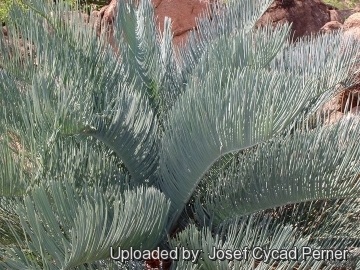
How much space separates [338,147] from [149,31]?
1.32m

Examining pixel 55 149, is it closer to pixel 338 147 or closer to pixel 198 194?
pixel 198 194

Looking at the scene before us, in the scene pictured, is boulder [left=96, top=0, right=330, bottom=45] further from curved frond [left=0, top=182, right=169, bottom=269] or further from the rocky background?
curved frond [left=0, top=182, right=169, bottom=269]

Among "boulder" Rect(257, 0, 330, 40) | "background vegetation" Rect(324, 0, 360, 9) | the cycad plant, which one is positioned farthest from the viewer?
"background vegetation" Rect(324, 0, 360, 9)

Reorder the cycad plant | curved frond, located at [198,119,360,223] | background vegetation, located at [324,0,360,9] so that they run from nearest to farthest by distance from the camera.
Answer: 1. the cycad plant
2. curved frond, located at [198,119,360,223]
3. background vegetation, located at [324,0,360,9]

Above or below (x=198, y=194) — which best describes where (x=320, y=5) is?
above

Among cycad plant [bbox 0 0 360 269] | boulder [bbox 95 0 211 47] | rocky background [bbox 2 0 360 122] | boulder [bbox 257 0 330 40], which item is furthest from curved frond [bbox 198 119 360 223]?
boulder [bbox 257 0 330 40]

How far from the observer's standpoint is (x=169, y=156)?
2256mm

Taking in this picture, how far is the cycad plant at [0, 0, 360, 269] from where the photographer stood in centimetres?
170

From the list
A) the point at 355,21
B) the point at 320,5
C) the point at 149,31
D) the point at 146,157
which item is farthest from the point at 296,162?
the point at 320,5

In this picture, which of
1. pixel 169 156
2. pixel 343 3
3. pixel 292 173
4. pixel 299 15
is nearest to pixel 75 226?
pixel 169 156

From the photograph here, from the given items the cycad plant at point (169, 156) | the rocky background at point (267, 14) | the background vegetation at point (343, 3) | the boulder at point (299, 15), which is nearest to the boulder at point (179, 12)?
the rocky background at point (267, 14)

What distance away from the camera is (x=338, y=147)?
2146mm

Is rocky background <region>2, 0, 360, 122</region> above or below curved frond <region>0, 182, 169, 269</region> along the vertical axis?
above

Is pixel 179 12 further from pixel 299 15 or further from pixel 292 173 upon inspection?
pixel 292 173
